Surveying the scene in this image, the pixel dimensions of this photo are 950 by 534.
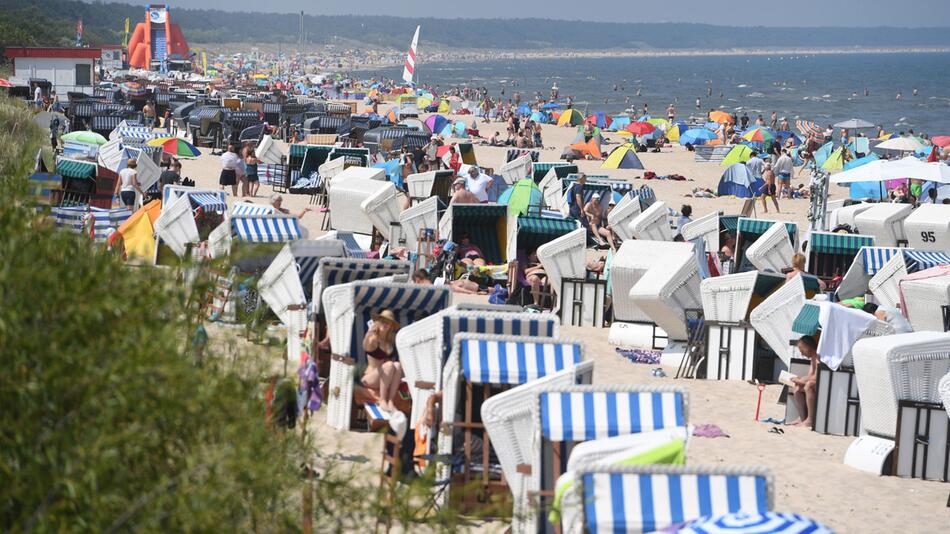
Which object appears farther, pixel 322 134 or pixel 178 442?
pixel 322 134

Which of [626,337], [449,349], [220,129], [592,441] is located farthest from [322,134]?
[592,441]

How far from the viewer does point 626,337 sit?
39.0ft

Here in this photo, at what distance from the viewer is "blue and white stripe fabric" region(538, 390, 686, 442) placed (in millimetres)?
6379

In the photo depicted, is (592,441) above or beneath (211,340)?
beneath

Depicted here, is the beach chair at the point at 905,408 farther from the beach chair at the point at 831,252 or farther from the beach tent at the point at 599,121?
the beach tent at the point at 599,121

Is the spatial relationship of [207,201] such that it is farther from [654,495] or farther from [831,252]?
[654,495]

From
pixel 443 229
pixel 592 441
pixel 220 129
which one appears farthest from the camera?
pixel 220 129

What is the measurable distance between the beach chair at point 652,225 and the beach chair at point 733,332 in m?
4.19

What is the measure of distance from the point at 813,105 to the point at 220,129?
5860cm

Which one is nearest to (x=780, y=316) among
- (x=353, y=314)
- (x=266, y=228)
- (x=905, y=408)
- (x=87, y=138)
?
(x=905, y=408)

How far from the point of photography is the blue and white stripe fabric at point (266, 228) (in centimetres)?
1152

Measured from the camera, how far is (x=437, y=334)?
25.7 ft

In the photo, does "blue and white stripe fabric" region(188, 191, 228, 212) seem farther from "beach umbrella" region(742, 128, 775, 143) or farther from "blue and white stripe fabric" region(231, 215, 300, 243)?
"beach umbrella" region(742, 128, 775, 143)

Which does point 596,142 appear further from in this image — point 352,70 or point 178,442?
point 352,70
